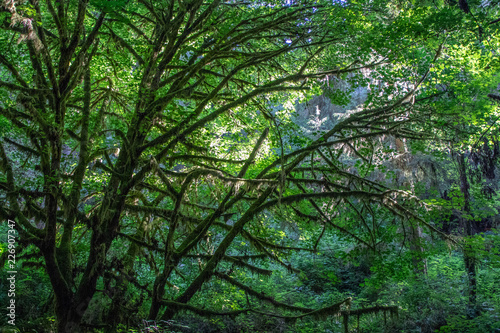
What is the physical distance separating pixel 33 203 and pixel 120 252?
248cm

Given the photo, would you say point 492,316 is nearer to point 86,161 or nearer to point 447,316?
point 447,316

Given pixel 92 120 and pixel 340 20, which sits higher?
pixel 340 20

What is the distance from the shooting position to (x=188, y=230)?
22.1ft

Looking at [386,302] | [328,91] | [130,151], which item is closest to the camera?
[130,151]

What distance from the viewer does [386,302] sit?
1048 centimetres

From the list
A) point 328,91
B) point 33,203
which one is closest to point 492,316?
point 328,91

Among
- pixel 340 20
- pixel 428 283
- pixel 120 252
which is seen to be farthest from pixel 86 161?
pixel 428 283

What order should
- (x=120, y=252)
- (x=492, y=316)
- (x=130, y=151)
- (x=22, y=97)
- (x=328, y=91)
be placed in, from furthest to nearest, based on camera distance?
(x=492, y=316), (x=120, y=252), (x=328, y=91), (x=130, y=151), (x=22, y=97)

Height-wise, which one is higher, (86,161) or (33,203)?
(86,161)

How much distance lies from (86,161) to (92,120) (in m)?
1.07

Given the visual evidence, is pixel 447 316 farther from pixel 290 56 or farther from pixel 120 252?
pixel 120 252

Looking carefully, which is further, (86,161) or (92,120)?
(92,120)

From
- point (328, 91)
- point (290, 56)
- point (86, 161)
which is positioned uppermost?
point (290, 56)

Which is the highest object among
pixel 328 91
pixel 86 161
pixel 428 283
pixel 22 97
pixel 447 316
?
pixel 328 91
